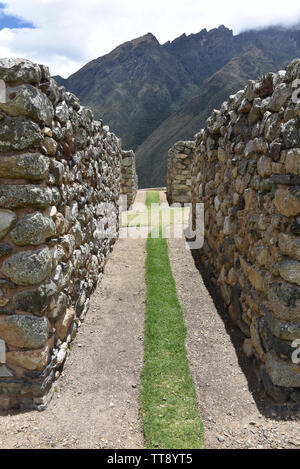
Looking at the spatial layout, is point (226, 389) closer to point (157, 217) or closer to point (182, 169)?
point (157, 217)

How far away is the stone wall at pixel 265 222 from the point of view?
11.0 ft

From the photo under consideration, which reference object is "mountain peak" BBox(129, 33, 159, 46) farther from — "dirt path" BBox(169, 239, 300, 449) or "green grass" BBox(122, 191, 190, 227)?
"dirt path" BBox(169, 239, 300, 449)

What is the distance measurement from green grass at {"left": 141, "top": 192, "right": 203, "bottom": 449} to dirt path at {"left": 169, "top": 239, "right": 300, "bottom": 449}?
0.13 metres

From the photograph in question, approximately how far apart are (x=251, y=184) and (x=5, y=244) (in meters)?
3.29

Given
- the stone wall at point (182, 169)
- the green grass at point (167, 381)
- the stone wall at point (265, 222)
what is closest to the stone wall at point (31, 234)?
the green grass at point (167, 381)

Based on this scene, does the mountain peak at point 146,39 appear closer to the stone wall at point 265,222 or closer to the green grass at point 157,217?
the green grass at point 157,217

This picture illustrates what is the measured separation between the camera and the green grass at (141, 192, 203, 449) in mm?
3209

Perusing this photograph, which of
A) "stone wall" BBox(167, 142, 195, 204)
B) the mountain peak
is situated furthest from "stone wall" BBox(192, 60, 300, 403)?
the mountain peak

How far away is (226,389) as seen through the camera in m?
3.86

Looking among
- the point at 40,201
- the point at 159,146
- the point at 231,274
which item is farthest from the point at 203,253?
the point at 159,146

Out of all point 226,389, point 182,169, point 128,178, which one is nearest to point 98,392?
point 226,389

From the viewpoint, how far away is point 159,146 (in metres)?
56.7

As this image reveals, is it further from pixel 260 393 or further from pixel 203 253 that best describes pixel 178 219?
pixel 260 393

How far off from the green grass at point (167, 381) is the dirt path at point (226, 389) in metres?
0.13
